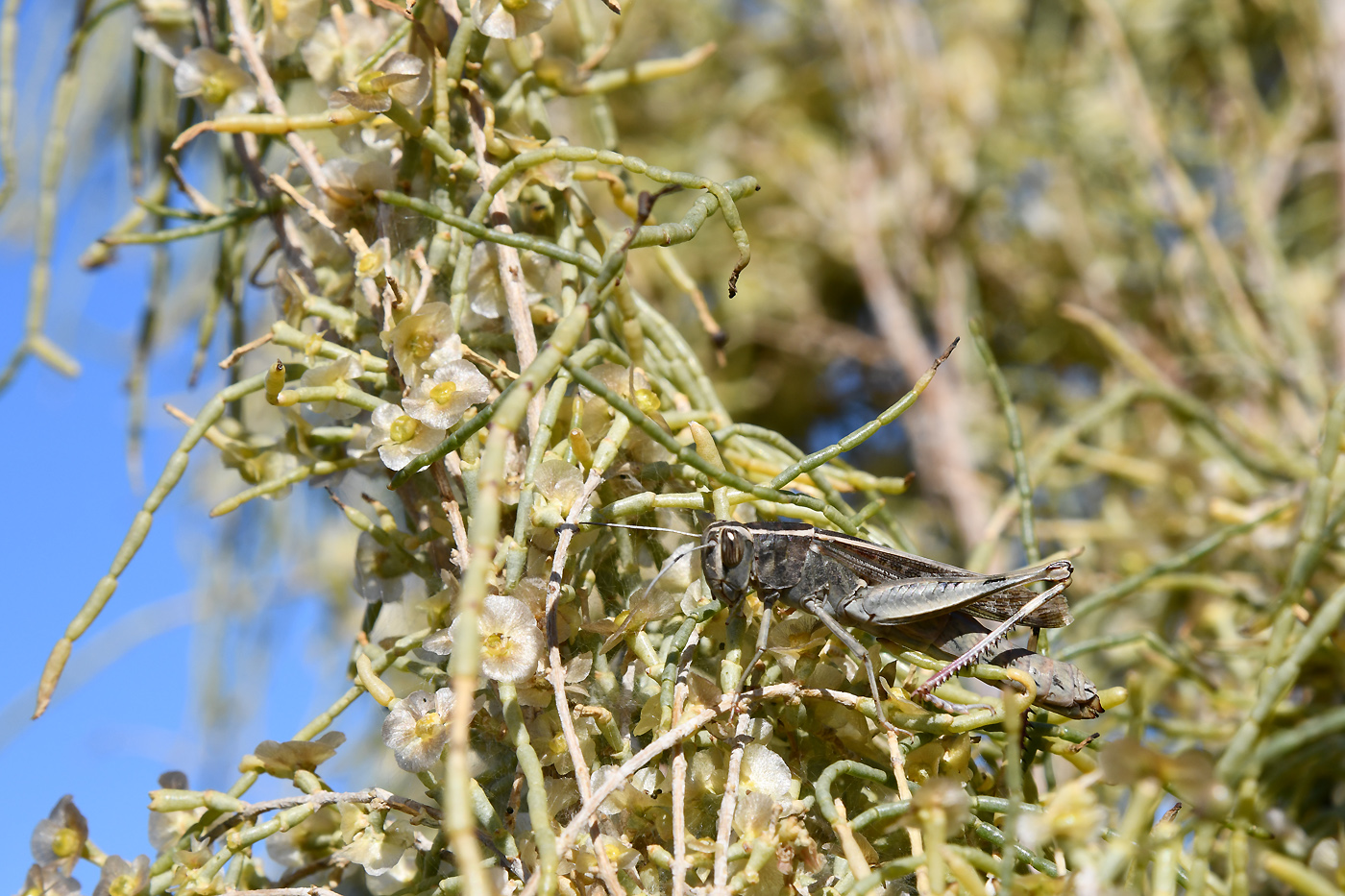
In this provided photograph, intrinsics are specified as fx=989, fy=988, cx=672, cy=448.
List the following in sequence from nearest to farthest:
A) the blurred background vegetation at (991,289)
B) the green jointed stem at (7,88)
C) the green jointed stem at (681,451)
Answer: the green jointed stem at (681,451) < the blurred background vegetation at (991,289) < the green jointed stem at (7,88)

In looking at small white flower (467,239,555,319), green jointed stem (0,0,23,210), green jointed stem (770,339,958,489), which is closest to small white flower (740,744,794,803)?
green jointed stem (770,339,958,489)

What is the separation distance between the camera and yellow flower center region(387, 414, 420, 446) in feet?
1.24

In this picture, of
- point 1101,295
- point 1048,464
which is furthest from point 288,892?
point 1101,295

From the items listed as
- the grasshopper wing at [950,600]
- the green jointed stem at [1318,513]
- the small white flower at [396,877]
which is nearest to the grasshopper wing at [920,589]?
the grasshopper wing at [950,600]

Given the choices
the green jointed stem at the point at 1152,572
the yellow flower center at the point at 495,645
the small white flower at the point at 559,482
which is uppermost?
the small white flower at the point at 559,482

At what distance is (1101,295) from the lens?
46.9 inches

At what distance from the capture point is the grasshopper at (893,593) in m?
0.39

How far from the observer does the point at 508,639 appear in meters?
0.35

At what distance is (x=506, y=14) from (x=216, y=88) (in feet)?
0.54

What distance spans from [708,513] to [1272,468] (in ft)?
1.69

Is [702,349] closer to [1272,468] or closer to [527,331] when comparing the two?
[1272,468]

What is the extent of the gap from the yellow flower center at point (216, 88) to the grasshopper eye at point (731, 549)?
1.07 ft

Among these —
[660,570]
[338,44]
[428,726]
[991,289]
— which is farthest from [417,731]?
[991,289]

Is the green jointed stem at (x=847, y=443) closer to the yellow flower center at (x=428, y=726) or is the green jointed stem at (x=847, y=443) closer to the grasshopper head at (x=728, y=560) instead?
the grasshopper head at (x=728, y=560)
